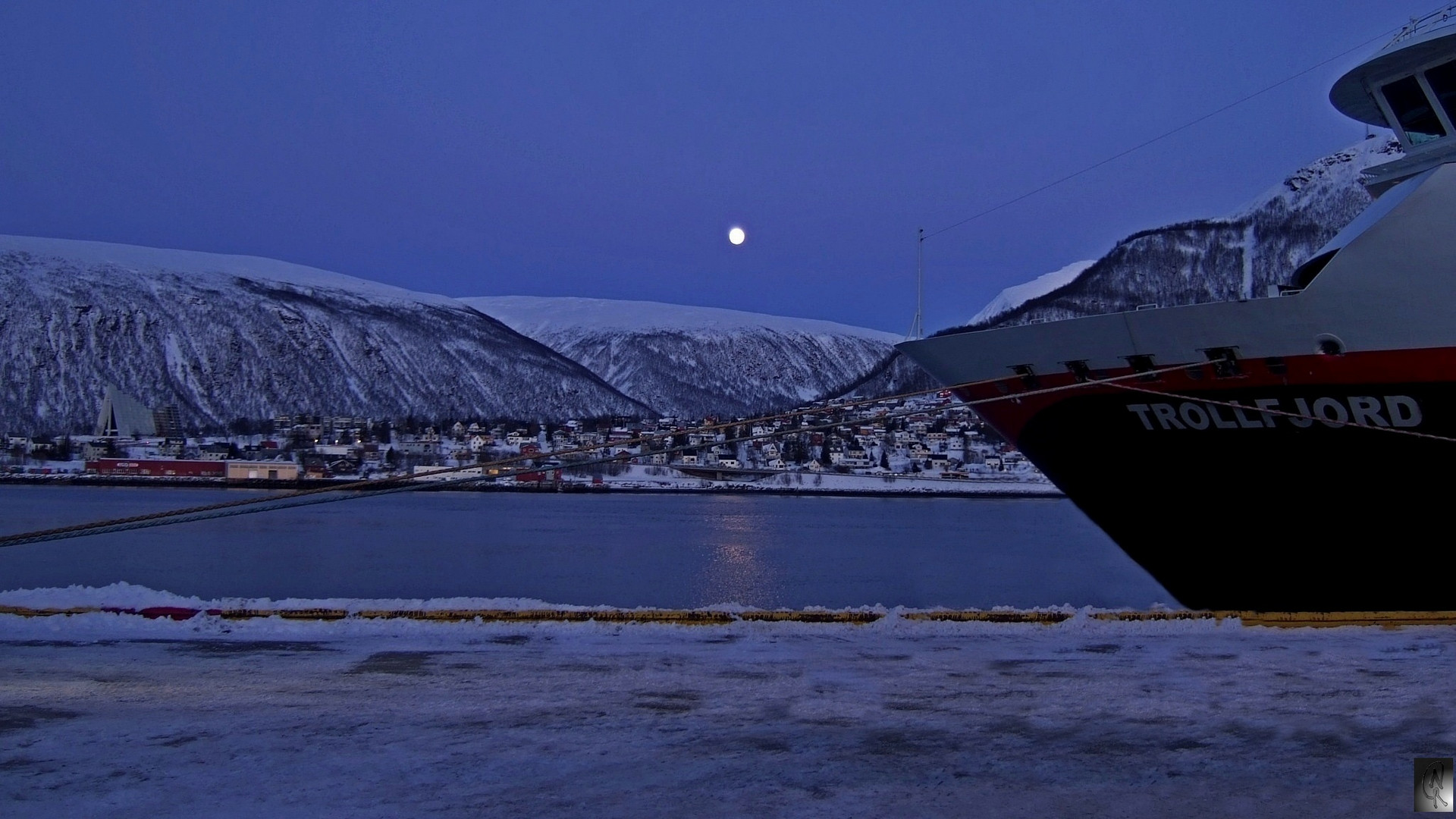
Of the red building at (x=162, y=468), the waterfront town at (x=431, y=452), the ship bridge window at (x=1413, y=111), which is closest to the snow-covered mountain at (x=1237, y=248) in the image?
the ship bridge window at (x=1413, y=111)

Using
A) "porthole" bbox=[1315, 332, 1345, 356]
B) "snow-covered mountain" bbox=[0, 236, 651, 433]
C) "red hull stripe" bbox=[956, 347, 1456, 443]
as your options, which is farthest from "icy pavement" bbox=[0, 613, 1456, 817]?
"snow-covered mountain" bbox=[0, 236, 651, 433]

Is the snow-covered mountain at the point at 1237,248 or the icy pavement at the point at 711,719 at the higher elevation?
the snow-covered mountain at the point at 1237,248

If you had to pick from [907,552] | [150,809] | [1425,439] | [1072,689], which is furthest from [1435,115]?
[907,552]

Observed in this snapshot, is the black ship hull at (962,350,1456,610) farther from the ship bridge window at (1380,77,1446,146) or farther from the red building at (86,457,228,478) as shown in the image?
the red building at (86,457,228,478)

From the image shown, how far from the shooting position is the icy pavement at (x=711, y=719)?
16.5 feet

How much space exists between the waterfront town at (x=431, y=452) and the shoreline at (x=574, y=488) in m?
1.25

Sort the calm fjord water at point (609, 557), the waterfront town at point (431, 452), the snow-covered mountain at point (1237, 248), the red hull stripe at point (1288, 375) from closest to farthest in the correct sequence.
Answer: the red hull stripe at point (1288, 375)
the snow-covered mountain at point (1237, 248)
the calm fjord water at point (609, 557)
the waterfront town at point (431, 452)

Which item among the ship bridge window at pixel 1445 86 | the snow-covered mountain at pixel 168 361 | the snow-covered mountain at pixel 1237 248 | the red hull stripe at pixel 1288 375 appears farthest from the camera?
the snow-covered mountain at pixel 168 361

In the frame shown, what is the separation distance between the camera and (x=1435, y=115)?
14.6 m

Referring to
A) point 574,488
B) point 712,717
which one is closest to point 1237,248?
point 712,717

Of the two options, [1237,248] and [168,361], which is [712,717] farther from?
[168,361]

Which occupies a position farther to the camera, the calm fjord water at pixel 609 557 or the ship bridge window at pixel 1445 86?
the calm fjord water at pixel 609 557

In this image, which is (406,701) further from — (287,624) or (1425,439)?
Answer: (1425,439)

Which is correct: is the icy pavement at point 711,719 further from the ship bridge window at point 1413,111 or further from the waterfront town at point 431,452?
the waterfront town at point 431,452
